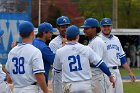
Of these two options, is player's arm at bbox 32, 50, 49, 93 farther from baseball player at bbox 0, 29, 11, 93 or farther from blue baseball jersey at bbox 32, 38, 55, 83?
baseball player at bbox 0, 29, 11, 93

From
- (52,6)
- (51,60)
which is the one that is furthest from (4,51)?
(52,6)

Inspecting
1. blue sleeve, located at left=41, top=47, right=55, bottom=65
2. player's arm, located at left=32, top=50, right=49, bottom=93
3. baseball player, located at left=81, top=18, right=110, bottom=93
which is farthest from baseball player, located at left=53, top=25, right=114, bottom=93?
baseball player, located at left=81, top=18, right=110, bottom=93

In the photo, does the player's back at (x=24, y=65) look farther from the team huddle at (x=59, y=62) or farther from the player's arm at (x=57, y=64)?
the player's arm at (x=57, y=64)

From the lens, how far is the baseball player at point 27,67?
8242 millimetres

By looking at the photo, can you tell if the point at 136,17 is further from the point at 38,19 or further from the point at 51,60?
the point at 51,60

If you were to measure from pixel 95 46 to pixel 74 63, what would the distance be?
5.40 ft

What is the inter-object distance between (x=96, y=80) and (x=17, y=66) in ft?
9.19

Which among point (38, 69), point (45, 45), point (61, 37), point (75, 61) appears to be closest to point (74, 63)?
point (75, 61)

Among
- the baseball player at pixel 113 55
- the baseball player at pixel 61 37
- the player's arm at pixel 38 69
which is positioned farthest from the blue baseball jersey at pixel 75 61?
the baseball player at pixel 113 55

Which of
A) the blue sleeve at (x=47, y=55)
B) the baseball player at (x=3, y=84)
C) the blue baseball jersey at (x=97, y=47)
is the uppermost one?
the blue sleeve at (x=47, y=55)

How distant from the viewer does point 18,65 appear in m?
8.42

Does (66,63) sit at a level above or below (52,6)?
above

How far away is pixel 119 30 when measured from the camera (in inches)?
1544

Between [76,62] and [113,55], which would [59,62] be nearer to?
[76,62]
